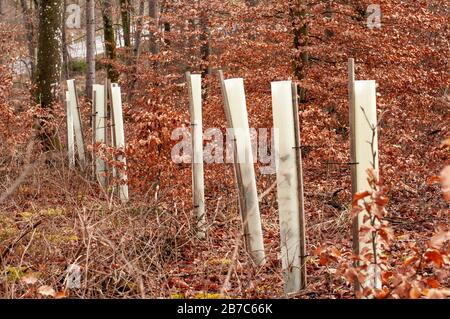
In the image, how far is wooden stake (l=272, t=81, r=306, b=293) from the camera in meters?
5.72

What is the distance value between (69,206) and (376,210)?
3937 millimetres

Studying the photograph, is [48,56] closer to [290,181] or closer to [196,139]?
[196,139]

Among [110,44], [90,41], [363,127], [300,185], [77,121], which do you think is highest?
[110,44]

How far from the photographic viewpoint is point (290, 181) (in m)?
5.74

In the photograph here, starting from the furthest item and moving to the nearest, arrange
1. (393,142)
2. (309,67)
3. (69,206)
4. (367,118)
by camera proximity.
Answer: (309,67)
(393,142)
(69,206)
(367,118)

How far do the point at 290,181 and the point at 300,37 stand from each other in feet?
24.3

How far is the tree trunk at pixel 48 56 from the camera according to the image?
43.5ft

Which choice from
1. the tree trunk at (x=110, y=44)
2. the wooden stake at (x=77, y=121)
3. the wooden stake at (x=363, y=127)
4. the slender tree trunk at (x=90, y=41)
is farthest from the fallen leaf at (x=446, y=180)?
the tree trunk at (x=110, y=44)

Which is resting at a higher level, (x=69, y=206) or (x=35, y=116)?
(x=35, y=116)

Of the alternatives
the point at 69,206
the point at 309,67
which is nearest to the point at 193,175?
the point at 69,206

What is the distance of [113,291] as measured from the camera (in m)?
5.26

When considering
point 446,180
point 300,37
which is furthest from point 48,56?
point 446,180

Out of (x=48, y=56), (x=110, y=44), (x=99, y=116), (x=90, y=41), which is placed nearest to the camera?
(x=99, y=116)

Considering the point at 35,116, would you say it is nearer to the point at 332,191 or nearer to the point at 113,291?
the point at 332,191
